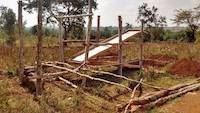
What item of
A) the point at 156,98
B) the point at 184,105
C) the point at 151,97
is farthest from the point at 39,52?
the point at 184,105

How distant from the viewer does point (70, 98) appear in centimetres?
938

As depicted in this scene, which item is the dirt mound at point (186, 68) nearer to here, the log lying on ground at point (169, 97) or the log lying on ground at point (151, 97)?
the log lying on ground at point (169, 97)

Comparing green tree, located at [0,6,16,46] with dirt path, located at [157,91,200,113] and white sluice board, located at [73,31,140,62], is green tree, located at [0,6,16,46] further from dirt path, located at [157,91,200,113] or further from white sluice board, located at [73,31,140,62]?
dirt path, located at [157,91,200,113]

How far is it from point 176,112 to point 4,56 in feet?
25.2

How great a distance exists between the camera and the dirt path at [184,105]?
820 centimetres

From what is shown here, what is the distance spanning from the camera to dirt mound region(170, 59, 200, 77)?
1327 cm

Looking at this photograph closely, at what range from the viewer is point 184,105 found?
8516 millimetres

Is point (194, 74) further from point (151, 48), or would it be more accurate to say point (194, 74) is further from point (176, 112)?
Result: point (151, 48)

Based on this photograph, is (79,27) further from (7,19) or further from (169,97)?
(169,97)

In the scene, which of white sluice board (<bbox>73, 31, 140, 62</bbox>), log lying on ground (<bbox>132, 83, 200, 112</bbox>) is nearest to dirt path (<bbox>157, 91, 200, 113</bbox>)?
log lying on ground (<bbox>132, 83, 200, 112</bbox>)

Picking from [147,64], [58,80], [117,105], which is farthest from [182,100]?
[147,64]

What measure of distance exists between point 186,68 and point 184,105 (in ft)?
17.4

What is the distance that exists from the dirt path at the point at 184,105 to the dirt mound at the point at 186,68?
13.5ft

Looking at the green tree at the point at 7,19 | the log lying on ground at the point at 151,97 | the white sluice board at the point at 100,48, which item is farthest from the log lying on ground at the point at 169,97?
the green tree at the point at 7,19
